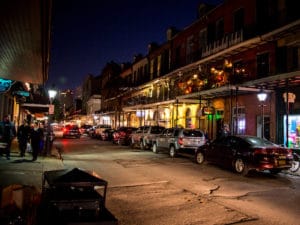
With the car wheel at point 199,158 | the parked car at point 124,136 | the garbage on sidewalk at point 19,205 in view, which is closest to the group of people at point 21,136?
the car wheel at point 199,158

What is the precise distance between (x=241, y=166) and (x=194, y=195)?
4.71 m

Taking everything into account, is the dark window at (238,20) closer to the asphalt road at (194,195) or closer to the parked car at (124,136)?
the parked car at (124,136)

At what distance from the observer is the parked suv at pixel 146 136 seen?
24016 mm

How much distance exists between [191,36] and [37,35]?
2588 cm

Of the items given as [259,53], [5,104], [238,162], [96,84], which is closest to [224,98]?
[259,53]

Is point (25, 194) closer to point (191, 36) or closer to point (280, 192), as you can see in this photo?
point (280, 192)

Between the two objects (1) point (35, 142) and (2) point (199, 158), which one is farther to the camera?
(2) point (199, 158)

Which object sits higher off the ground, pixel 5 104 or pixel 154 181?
pixel 5 104

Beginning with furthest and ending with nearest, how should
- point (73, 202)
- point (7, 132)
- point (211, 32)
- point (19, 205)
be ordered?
point (211, 32), point (7, 132), point (19, 205), point (73, 202)

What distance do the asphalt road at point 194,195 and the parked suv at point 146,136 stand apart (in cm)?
965

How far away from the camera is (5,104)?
67.1 feet

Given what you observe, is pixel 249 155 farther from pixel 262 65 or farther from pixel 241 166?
pixel 262 65

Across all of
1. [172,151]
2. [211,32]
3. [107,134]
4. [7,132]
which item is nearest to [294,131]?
[172,151]

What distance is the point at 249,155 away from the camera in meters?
12.6
